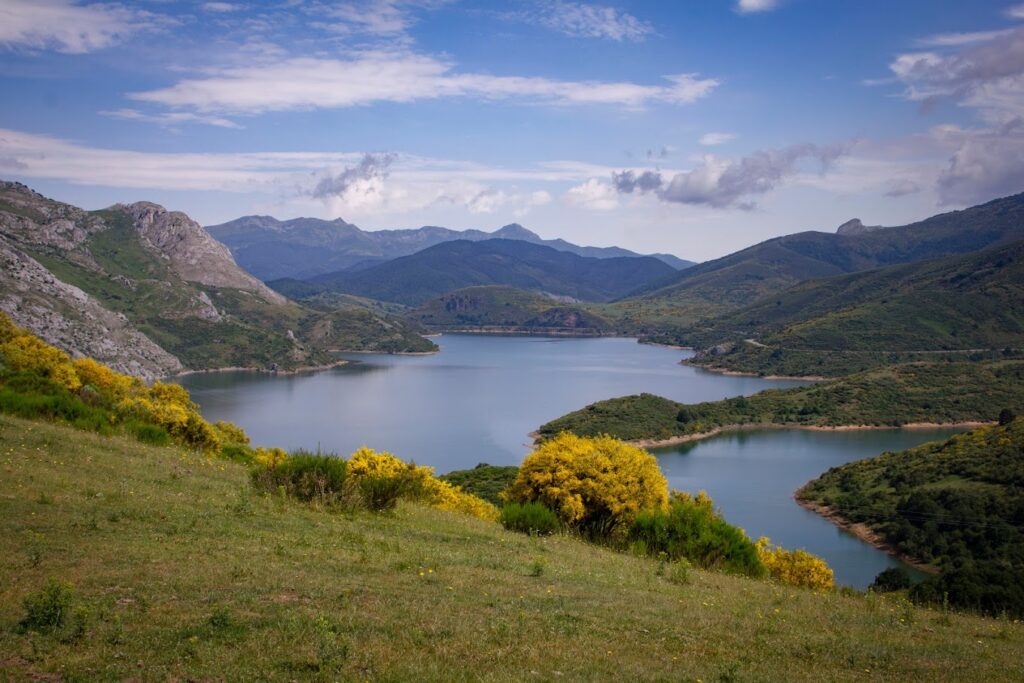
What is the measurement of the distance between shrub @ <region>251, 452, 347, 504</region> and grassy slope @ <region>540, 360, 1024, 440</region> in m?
84.0

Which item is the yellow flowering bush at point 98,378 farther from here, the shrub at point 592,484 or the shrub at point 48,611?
the shrub at point 48,611

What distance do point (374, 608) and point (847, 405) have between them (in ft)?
403

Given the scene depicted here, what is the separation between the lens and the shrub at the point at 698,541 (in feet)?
53.7

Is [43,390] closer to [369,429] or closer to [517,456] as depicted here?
[517,456]

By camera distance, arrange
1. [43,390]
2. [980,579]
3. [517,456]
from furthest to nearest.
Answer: [517,456], [980,579], [43,390]

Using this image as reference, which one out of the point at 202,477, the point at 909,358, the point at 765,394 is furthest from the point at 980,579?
the point at 909,358

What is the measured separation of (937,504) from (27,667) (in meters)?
65.1

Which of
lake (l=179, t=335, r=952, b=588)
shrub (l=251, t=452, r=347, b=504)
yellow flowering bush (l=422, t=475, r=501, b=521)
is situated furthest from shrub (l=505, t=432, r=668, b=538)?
lake (l=179, t=335, r=952, b=588)

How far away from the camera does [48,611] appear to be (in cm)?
695

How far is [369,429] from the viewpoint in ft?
334

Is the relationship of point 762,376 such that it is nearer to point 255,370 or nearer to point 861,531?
point 255,370

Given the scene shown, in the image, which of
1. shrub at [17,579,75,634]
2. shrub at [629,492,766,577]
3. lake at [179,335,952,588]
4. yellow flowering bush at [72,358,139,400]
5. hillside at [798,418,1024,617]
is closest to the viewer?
shrub at [17,579,75,634]

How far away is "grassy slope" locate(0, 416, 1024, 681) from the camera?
6.93m

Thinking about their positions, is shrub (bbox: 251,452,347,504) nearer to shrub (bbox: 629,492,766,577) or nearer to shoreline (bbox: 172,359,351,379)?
shrub (bbox: 629,492,766,577)
